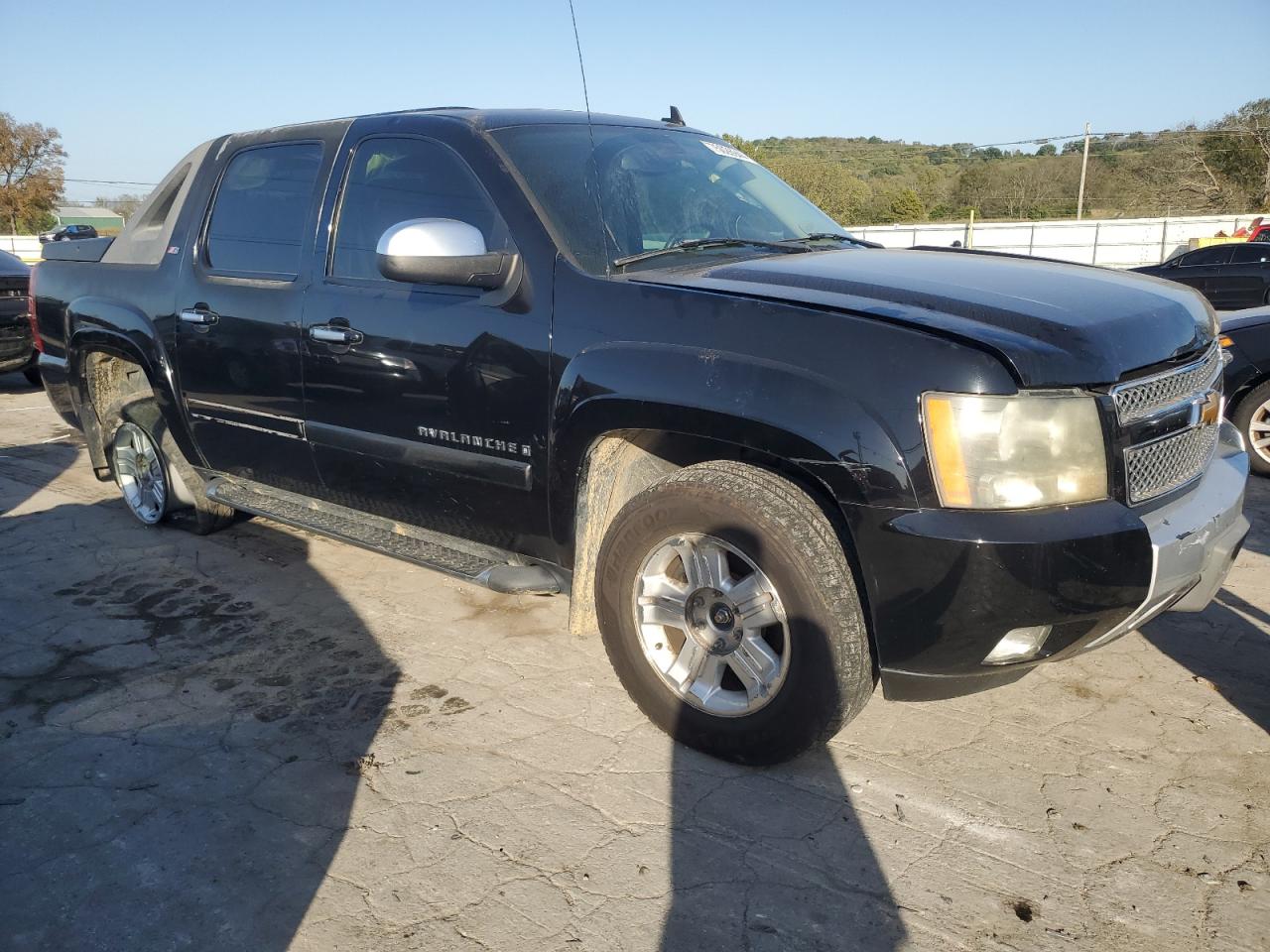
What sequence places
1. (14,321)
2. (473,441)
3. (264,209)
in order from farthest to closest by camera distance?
(14,321) < (264,209) < (473,441)

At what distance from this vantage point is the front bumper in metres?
2.34

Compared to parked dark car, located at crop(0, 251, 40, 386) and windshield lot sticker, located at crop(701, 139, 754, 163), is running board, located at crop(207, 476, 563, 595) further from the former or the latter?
parked dark car, located at crop(0, 251, 40, 386)

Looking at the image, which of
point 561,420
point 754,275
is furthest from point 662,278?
point 561,420

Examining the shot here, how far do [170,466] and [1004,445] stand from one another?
13.9 feet

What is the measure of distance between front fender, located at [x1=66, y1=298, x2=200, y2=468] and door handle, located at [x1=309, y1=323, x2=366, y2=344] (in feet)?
3.94

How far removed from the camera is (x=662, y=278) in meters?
2.95

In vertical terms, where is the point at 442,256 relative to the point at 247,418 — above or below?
above

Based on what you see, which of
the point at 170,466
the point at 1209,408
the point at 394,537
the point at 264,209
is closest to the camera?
the point at 1209,408

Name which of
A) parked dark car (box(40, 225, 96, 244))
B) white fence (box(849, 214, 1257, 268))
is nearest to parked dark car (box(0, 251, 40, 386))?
parked dark car (box(40, 225, 96, 244))

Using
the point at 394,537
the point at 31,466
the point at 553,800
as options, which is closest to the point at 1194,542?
the point at 553,800

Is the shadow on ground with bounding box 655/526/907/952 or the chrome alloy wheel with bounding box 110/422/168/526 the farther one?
the chrome alloy wheel with bounding box 110/422/168/526

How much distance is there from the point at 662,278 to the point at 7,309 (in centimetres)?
949

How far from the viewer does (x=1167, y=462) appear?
2670 mm

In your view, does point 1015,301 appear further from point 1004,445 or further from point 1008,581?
point 1008,581
